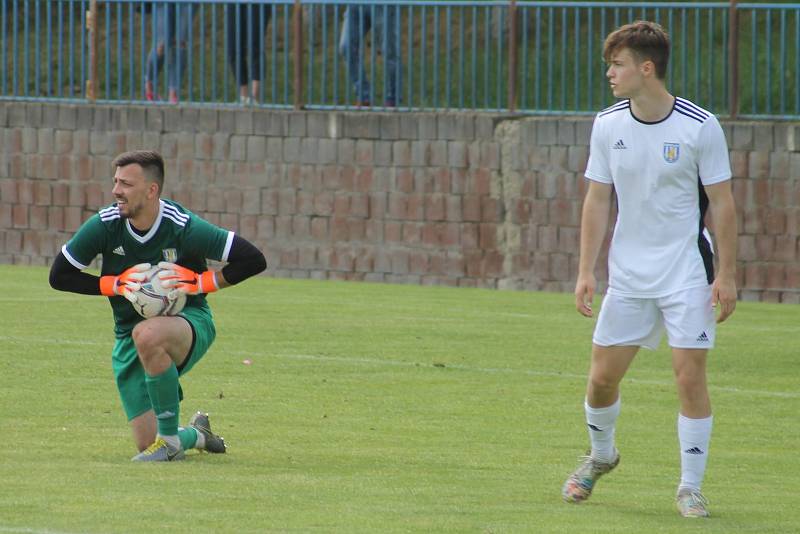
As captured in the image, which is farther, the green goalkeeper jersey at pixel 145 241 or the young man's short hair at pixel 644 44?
the green goalkeeper jersey at pixel 145 241

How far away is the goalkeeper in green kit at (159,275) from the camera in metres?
8.39

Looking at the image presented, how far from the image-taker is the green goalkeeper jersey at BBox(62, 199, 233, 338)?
8.50 metres

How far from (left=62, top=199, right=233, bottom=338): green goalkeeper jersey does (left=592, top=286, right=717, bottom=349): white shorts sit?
2.04 m

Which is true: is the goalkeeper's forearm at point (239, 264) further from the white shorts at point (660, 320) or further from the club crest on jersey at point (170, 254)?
the white shorts at point (660, 320)

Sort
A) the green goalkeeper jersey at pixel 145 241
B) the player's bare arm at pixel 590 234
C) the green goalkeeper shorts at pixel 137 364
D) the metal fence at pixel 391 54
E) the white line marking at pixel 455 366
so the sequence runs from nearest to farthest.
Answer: the player's bare arm at pixel 590 234
the green goalkeeper jersey at pixel 145 241
the green goalkeeper shorts at pixel 137 364
the white line marking at pixel 455 366
the metal fence at pixel 391 54

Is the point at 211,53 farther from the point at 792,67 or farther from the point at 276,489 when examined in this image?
the point at 276,489

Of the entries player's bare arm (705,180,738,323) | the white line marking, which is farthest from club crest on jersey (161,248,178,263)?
the white line marking

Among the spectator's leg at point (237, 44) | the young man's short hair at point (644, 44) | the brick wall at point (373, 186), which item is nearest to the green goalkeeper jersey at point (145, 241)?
the young man's short hair at point (644, 44)

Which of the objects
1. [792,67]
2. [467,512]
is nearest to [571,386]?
[467,512]

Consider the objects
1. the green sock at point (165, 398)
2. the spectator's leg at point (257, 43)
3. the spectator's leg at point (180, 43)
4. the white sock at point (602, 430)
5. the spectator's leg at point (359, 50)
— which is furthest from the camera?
the spectator's leg at point (180, 43)

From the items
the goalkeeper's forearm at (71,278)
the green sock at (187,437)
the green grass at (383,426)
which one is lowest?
the green grass at (383,426)

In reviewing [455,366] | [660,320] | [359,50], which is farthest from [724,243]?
[359,50]

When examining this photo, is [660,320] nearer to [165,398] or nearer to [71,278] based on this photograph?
[165,398]

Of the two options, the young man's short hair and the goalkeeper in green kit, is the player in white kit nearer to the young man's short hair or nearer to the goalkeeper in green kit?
the young man's short hair
